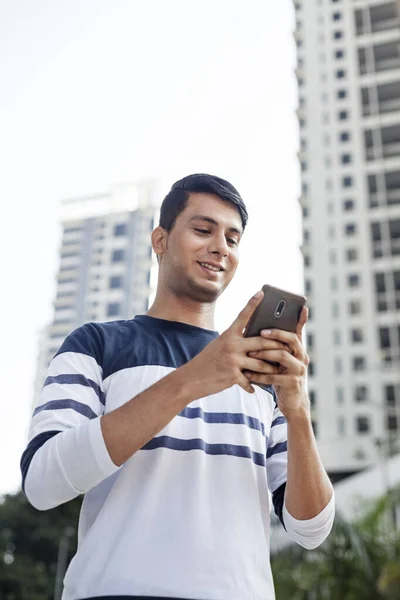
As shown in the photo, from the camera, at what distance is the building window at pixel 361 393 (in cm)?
4475

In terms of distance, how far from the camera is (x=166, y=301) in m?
2.22

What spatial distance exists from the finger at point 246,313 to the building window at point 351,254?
47432 millimetres

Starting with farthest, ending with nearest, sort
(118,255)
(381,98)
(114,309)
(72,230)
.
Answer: (72,230) < (118,255) < (114,309) < (381,98)

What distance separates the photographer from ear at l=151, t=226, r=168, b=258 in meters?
2.27

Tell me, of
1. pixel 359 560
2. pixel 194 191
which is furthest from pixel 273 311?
pixel 359 560

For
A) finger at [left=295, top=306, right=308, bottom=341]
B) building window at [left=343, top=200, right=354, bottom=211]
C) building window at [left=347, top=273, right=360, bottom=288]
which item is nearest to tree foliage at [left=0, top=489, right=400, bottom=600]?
finger at [left=295, top=306, right=308, bottom=341]

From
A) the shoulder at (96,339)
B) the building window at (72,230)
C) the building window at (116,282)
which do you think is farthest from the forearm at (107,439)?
the building window at (72,230)

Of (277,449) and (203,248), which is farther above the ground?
(203,248)

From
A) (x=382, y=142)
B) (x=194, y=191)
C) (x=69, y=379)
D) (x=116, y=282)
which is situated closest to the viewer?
(x=69, y=379)

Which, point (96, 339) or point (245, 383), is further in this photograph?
point (96, 339)

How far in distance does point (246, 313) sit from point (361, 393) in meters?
44.6

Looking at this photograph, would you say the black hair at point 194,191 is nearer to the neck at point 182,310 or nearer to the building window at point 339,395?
the neck at point 182,310

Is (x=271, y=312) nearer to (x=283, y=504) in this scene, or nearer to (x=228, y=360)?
(x=228, y=360)

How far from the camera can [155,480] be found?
5.89ft
